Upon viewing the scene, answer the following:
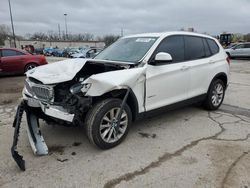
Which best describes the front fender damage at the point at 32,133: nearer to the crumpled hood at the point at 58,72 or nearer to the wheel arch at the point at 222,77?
the crumpled hood at the point at 58,72

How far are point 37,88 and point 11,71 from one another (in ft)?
27.7

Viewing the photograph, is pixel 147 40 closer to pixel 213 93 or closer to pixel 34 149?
pixel 213 93

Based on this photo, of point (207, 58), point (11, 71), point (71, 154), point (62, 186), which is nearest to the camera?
point (62, 186)

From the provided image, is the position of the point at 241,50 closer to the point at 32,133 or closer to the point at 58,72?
the point at 58,72

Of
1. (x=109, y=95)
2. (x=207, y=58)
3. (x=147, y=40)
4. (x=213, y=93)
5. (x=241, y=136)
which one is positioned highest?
(x=147, y=40)

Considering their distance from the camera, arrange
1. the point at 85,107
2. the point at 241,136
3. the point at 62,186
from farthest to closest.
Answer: the point at 241,136, the point at 85,107, the point at 62,186

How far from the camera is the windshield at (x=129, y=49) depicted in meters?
4.33

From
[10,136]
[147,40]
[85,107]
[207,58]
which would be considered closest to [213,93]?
[207,58]

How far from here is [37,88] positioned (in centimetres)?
376

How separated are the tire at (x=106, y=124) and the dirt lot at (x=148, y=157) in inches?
6.4

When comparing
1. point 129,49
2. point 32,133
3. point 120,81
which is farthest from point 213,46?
point 32,133

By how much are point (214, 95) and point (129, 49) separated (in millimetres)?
2334

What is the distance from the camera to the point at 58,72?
3.75 metres

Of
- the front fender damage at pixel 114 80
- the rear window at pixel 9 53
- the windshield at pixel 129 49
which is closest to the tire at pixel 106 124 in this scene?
the front fender damage at pixel 114 80
